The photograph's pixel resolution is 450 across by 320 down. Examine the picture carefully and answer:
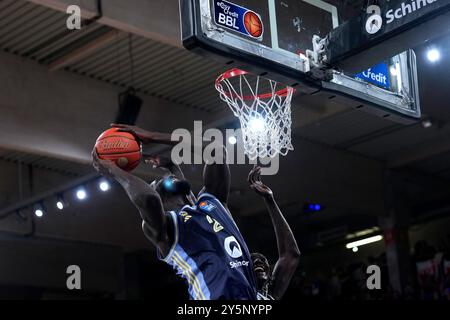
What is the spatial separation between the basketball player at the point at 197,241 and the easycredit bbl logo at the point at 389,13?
1.67 meters

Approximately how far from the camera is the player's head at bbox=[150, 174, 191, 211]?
460 cm

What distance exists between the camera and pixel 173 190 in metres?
4.62

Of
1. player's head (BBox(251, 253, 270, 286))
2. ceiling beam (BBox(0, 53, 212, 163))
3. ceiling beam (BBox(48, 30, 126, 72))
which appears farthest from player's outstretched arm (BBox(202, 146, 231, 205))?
ceiling beam (BBox(0, 53, 212, 163))

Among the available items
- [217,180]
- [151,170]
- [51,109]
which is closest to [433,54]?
[151,170]

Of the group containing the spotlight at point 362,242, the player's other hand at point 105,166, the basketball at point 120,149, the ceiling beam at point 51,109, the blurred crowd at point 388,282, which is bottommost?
the player's other hand at point 105,166

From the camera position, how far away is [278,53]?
5.30 metres

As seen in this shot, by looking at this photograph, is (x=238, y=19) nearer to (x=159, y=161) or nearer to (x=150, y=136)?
(x=159, y=161)

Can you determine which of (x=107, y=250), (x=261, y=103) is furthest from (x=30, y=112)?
(x=107, y=250)

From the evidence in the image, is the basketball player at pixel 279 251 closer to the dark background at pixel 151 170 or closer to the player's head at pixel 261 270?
the player's head at pixel 261 270

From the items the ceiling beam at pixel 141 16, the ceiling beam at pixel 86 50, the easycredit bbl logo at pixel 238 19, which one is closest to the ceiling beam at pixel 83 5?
the ceiling beam at pixel 141 16

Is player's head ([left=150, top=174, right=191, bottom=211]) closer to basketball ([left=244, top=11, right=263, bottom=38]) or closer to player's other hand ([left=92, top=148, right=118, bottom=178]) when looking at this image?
player's other hand ([left=92, top=148, right=118, bottom=178])

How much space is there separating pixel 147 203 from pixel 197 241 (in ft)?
1.17

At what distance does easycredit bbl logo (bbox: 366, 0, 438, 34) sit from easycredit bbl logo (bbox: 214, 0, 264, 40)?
27.2 inches

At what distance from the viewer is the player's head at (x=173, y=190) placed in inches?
181
